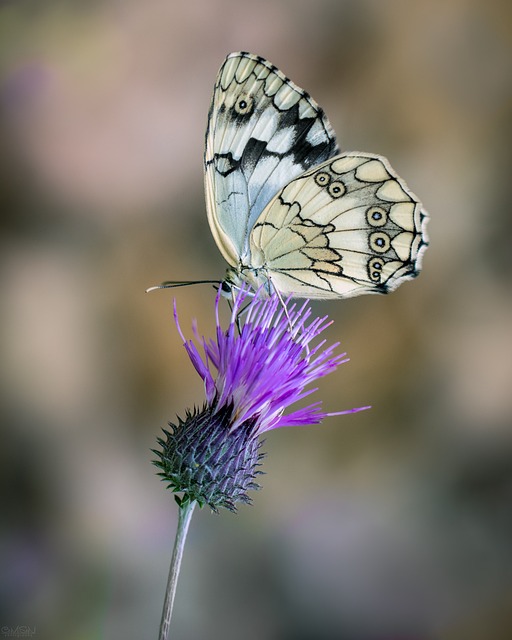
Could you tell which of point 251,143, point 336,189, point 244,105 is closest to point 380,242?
point 336,189

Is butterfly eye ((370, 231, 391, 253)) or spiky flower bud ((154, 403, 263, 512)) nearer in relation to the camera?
spiky flower bud ((154, 403, 263, 512))

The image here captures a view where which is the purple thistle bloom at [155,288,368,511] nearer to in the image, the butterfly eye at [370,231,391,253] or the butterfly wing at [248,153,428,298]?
the butterfly wing at [248,153,428,298]

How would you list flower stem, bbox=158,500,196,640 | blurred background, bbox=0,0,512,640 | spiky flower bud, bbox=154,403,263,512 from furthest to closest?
blurred background, bbox=0,0,512,640 → spiky flower bud, bbox=154,403,263,512 → flower stem, bbox=158,500,196,640

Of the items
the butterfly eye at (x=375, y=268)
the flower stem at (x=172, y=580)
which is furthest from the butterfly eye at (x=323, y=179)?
the flower stem at (x=172, y=580)

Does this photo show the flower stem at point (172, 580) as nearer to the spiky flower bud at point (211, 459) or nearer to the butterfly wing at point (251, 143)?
the spiky flower bud at point (211, 459)

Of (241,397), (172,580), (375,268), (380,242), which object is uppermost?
(380,242)

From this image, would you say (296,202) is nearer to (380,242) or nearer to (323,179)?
(323,179)

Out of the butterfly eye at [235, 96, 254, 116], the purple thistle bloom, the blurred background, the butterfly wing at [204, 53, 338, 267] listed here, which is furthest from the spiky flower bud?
the blurred background

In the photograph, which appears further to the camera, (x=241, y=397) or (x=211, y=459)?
(x=241, y=397)
